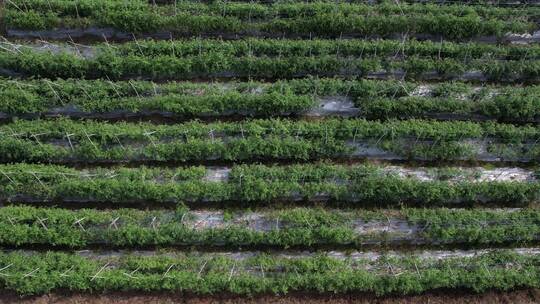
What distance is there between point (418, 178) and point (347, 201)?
2685 millimetres

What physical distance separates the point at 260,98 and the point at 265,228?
4637 mm

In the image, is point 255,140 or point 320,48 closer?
point 255,140

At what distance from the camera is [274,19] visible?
1978 centimetres

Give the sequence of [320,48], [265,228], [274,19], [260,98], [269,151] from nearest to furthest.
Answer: [265,228] < [269,151] < [260,98] < [320,48] < [274,19]

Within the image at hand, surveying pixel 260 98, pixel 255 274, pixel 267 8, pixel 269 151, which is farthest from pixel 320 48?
pixel 255 274

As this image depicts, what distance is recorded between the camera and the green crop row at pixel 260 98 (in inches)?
724

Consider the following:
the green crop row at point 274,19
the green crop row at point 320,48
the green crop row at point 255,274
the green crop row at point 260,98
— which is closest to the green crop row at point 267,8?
the green crop row at point 274,19

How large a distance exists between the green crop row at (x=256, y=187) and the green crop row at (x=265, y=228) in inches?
19.5

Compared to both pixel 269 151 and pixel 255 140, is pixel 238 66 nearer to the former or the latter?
pixel 255 140

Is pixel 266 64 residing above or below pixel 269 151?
above

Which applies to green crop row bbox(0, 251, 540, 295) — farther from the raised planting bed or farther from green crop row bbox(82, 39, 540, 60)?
green crop row bbox(82, 39, 540, 60)

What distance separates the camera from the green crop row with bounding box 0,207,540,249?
55.9 feet

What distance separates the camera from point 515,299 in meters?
17.1

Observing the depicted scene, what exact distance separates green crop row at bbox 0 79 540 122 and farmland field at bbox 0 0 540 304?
2.7 inches
